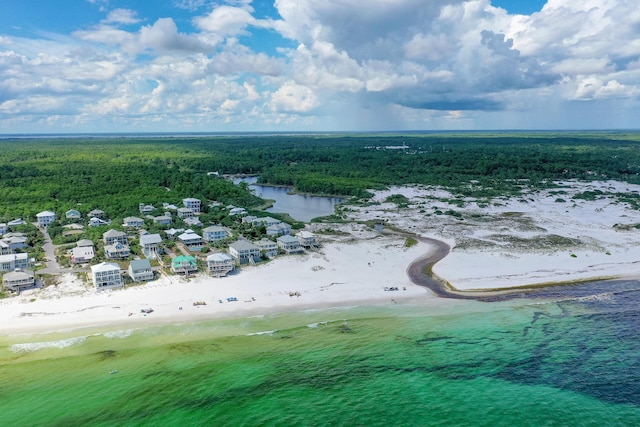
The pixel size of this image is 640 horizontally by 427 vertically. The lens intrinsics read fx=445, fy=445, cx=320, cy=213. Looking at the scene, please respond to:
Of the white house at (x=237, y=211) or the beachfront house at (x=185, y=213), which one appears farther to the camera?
the white house at (x=237, y=211)

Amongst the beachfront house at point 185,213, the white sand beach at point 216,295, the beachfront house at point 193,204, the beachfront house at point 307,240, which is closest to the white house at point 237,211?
the beachfront house at point 185,213

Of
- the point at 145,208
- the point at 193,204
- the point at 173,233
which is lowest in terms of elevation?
the point at 173,233

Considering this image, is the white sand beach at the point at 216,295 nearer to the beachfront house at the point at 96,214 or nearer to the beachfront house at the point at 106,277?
the beachfront house at the point at 106,277

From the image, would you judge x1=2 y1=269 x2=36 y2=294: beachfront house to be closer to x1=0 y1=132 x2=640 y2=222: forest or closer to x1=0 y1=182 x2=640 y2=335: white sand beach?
x1=0 y1=182 x2=640 y2=335: white sand beach

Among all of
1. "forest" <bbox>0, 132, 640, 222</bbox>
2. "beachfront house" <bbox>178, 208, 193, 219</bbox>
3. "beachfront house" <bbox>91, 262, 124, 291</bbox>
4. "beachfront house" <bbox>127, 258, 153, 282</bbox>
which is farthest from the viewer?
"forest" <bbox>0, 132, 640, 222</bbox>

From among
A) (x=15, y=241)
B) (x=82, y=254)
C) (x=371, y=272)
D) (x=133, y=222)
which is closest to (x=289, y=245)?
(x=371, y=272)

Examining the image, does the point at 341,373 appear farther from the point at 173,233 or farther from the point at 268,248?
the point at 173,233

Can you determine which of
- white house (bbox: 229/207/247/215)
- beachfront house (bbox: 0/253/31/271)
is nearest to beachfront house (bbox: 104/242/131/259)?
beachfront house (bbox: 0/253/31/271)
